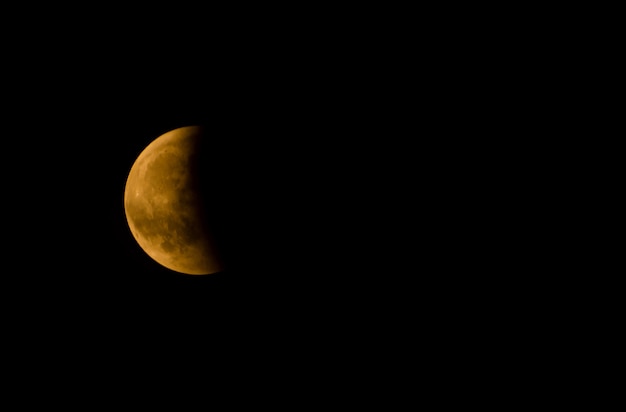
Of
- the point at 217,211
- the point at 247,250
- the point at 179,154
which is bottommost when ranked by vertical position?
the point at 247,250

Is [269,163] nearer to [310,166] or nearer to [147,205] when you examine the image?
[310,166]

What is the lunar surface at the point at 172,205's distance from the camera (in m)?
2.08

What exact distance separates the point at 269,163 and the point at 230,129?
0.33 metres

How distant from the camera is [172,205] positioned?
210 cm

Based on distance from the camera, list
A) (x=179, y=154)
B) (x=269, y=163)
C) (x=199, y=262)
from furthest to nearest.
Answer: (x=199, y=262) < (x=179, y=154) < (x=269, y=163)

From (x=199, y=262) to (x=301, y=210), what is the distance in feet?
2.54

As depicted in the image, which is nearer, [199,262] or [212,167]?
[212,167]

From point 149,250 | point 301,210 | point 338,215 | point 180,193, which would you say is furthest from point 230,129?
point 149,250

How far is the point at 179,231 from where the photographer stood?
2.15 m

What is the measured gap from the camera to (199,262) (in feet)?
7.54

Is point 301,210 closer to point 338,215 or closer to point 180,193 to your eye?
point 338,215

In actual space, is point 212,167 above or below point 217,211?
above

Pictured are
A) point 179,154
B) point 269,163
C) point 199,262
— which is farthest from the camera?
point 199,262

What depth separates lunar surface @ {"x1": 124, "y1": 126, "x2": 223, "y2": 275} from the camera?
2078mm
